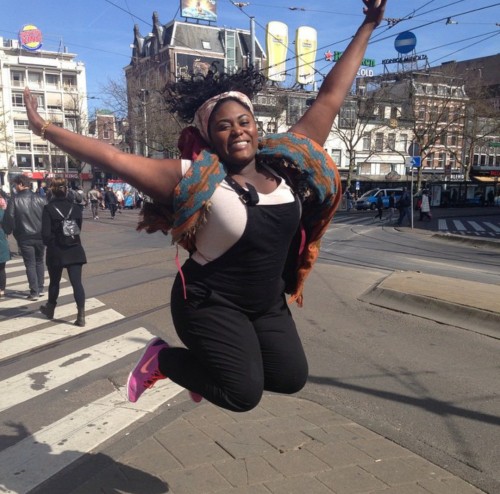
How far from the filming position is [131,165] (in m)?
1.94

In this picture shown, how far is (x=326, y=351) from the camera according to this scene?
4.94 metres

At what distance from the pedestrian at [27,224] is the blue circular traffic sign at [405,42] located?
21.4 meters

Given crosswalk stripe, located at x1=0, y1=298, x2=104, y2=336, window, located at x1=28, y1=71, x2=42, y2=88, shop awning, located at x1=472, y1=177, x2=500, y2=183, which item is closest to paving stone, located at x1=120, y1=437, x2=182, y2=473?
crosswalk stripe, located at x1=0, y1=298, x2=104, y2=336

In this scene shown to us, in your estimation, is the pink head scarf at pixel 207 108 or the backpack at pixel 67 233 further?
the backpack at pixel 67 233

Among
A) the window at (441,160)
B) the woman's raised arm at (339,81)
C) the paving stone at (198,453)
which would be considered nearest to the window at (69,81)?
the window at (441,160)

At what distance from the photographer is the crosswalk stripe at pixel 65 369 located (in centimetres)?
405

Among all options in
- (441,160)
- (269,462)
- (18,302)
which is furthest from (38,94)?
(269,462)

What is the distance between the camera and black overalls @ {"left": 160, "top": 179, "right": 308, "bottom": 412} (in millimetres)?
2070

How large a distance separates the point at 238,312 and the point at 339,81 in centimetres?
123

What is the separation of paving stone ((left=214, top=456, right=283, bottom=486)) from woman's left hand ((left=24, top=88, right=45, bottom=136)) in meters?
1.98

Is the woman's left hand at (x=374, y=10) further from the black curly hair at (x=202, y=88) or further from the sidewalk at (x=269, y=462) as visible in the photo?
the sidewalk at (x=269, y=462)

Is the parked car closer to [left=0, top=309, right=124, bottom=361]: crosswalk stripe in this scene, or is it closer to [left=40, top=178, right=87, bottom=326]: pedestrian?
[left=0, top=309, right=124, bottom=361]: crosswalk stripe

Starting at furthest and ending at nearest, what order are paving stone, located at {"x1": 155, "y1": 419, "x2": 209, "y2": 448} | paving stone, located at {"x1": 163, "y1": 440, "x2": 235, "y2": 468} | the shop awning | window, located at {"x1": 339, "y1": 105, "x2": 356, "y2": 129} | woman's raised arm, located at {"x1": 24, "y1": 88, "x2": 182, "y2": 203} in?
window, located at {"x1": 339, "y1": 105, "x2": 356, "y2": 129} < the shop awning < paving stone, located at {"x1": 155, "y1": 419, "x2": 209, "y2": 448} < paving stone, located at {"x1": 163, "y1": 440, "x2": 235, "y2": 468} < woman's raised arm, located at {"x1": 24, "y1": 88, "x2": 182, "y2": 203}

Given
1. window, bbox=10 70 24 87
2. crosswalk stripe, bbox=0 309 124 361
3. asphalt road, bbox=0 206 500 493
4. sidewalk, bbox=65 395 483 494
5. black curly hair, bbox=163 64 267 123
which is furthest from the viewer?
window, bbox=10 70 24 87
